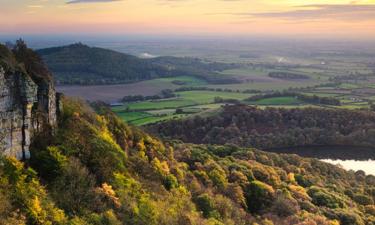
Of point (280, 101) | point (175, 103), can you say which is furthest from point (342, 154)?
point (175, 103)

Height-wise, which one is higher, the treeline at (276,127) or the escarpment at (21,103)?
the escarpment at (21,103)

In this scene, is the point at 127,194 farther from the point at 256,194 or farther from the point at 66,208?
the point at 256,194

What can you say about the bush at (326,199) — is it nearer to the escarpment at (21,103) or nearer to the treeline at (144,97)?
the escarpment at (21,103)

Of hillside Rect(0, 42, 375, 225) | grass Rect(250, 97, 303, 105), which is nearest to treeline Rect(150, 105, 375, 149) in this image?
grass Rect(250, 97, 303, 105)

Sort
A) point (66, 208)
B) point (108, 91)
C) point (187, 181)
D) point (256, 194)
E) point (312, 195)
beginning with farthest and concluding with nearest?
point (108, 91), point (312, 195), point (256, 194), point (187, 181), point (66, 208)

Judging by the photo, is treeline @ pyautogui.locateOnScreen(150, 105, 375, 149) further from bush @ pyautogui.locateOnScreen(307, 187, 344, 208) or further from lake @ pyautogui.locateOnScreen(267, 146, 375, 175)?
bush @ pyautogui.locateOnScreen(307, 187, 344, 208)

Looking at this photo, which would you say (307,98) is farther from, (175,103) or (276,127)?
(175,103)

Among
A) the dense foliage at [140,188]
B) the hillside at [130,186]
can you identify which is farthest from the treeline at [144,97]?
the hillside at [130,186]

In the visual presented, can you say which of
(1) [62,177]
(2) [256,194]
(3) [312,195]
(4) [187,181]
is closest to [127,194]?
(1) [62,177]
